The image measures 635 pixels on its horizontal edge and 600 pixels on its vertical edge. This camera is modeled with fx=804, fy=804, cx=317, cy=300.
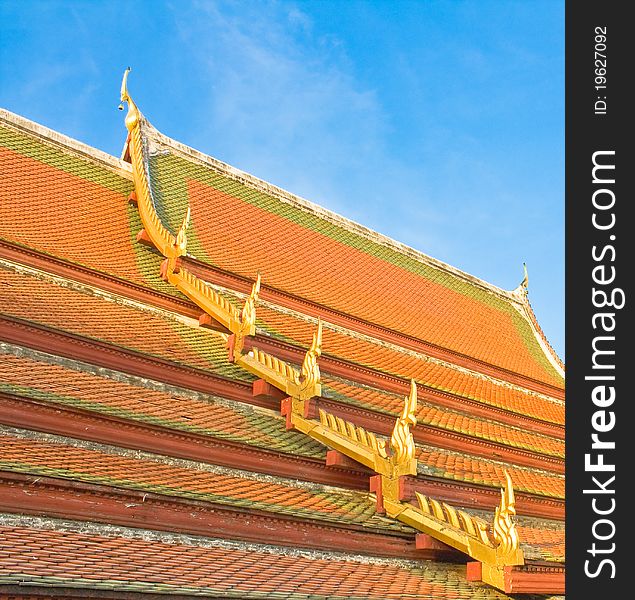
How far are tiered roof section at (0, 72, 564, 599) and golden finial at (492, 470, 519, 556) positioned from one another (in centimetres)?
2

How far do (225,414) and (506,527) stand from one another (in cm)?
324

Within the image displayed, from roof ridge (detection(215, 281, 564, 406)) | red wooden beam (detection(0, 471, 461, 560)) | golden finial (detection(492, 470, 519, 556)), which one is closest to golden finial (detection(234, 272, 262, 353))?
roof ridge (detection(215, 281, 564, 406))

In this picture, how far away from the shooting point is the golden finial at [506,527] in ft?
22.5

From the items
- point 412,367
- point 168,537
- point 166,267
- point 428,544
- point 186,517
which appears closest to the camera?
point 168,537

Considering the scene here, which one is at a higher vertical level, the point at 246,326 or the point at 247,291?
the point at 247,291

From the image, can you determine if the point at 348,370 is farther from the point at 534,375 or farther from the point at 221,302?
the point at 534,375

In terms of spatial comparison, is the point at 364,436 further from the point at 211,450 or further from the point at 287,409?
the point at 211,450

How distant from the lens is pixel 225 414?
28.5ft

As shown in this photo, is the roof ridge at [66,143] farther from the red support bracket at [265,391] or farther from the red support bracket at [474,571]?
the red support bracket at [474,571]

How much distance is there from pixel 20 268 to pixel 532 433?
775cm

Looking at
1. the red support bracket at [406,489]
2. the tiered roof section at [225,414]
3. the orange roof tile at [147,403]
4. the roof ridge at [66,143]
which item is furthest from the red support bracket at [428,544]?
the roof ridge at [66,143]

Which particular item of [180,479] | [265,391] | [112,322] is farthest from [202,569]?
[112,322]

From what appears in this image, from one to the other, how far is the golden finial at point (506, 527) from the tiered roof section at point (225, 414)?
0.02 metres

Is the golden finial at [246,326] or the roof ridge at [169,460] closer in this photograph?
the roof ridge at [169,460]
